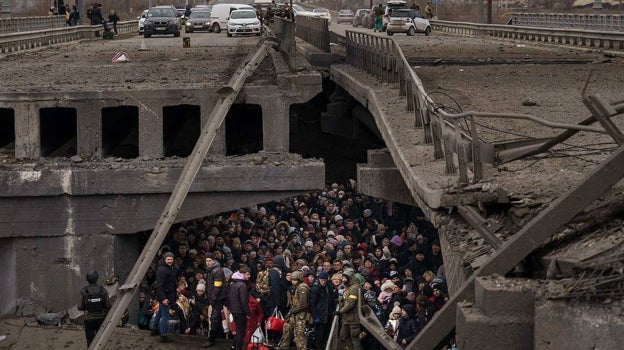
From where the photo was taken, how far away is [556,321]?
21.5 ft

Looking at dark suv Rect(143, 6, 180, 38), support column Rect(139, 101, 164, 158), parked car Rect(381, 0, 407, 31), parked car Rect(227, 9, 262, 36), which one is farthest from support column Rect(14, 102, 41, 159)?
parked car Rect(381, 0, 407, 31)

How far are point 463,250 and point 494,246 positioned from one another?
1.12m

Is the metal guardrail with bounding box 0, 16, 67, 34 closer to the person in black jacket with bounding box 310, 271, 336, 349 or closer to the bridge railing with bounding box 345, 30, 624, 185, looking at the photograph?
the bridge railing with bounding box 345, 30, 624, 185

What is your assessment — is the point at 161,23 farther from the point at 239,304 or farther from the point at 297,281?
the point at 297,281

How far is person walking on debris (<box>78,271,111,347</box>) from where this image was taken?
1616cm

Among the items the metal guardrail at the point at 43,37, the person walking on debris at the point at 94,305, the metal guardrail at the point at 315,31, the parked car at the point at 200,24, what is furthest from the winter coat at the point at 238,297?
the parked car at the point at 200,24

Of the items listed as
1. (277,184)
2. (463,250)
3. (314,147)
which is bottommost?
(314,147)

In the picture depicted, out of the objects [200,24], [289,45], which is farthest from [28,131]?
[200,24]

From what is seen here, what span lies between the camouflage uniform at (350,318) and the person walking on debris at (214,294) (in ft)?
7.98

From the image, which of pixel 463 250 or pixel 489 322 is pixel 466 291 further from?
pixel 463 250

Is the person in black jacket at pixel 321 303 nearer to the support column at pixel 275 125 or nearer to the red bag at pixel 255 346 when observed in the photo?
the red bag at pixel 255 346

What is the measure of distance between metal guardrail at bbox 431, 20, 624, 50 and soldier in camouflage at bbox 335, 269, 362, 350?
24.9m

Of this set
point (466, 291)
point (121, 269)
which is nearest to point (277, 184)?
point (121, 269)

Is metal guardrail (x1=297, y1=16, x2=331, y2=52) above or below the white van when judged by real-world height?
above
